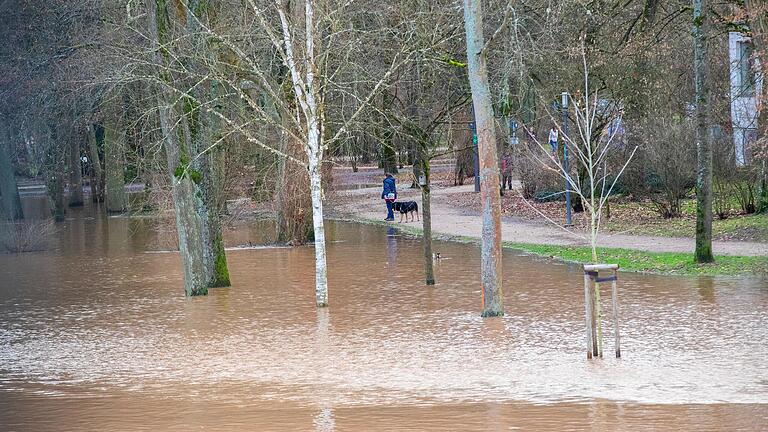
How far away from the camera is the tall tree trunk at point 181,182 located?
22.1 metres

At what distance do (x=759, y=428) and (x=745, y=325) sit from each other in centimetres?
595

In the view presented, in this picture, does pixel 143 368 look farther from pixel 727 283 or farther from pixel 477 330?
pixel 727 283

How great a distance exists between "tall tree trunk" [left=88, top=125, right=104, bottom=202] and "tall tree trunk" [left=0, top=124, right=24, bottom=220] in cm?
602

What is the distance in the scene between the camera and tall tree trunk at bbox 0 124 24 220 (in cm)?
4684

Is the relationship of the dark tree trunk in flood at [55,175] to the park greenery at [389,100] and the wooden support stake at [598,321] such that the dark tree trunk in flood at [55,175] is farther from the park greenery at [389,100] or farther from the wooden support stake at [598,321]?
the wooden support stake at [598,321]

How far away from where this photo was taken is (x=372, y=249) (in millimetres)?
30016

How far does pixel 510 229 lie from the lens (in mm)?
32719

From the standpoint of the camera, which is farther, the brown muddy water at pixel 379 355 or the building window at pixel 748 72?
the building window at pixel 748 72

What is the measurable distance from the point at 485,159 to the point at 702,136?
6510 millimetres

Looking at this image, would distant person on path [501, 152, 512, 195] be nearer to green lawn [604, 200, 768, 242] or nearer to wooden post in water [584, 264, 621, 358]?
green lawn [604, 200, 768, 242]

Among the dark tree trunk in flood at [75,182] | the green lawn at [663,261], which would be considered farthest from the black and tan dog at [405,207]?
the dark tree trunk in flood at [75,182]

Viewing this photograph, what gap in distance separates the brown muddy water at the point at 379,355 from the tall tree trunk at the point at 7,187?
73.7 ft

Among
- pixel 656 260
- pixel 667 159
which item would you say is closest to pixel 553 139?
pixel 667 159

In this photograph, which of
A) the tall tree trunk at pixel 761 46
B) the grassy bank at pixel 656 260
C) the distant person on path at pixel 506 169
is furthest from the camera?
the distant person on path at pixel 506 169
